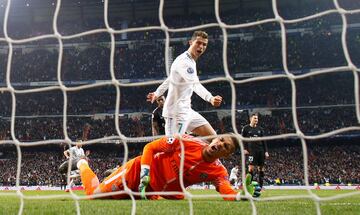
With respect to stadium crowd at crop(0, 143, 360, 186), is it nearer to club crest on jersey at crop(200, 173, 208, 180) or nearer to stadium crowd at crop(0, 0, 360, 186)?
stadium crowd at crop(0, 0, 360, 186)

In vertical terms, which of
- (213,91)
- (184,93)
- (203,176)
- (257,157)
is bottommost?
(257,157)

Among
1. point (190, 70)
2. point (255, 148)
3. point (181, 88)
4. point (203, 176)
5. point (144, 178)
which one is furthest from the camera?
point (255, 148)

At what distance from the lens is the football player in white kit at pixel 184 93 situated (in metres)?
5.14

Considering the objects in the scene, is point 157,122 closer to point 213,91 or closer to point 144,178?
point 144,178

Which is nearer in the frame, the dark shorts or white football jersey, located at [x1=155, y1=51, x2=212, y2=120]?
white football jersey, located at [x1=155, y1=51, x2=212, y2=120]

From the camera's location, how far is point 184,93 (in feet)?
18.1

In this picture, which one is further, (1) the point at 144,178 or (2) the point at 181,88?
(2) the point at 181,88

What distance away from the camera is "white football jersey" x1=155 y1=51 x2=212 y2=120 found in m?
5.10

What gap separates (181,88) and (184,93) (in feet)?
0.32

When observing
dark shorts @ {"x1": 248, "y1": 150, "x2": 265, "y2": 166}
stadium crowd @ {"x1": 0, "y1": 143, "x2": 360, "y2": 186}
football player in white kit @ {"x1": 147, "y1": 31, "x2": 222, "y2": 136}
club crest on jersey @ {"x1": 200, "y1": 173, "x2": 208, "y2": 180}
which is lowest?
stadium crowd @ {"x1": 0, "y1": 143, "x2": 360, "y2": 186}

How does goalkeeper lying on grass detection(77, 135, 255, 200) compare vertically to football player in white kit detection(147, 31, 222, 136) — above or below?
below

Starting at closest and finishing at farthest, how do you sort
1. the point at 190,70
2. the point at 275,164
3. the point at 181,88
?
the point at 190,70
the point at 181,88
the point at 275,164

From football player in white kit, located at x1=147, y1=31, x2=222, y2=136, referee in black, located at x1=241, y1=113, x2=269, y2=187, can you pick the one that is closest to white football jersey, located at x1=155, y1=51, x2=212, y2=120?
football player in white kit, located at x1=147, y1=31, x2=222, y2=136

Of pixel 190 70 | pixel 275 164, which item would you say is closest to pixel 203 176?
pixel 190 70
